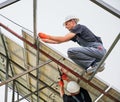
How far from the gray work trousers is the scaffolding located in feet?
1.86

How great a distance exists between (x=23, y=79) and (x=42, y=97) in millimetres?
1175

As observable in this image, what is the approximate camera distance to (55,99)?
427 inches

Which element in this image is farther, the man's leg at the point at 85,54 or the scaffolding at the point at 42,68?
the scaffolding at the point at 42,68

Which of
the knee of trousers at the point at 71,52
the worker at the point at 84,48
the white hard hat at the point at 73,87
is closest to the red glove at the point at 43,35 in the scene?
the worker at the point at 84,48

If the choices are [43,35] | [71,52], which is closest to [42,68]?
[71,52]

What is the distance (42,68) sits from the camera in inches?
335

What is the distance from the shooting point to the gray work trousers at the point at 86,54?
239 inches

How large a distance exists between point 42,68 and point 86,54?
2.66 meters

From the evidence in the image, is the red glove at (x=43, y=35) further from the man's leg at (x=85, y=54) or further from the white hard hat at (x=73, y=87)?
the white hard hat at (x=73, y=87)

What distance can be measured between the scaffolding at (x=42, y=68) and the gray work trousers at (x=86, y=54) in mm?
567

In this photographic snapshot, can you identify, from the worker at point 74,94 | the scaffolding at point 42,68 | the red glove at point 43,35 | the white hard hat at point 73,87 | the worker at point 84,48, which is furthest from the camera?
the white hard hat at point 73,87

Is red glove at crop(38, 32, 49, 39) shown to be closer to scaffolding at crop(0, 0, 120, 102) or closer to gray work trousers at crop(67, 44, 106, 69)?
scaffolding at crop(0, 0, 120, 102)

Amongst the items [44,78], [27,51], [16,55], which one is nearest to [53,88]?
[44,78]

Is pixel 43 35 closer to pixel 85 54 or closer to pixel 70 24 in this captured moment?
pixel 70 24
